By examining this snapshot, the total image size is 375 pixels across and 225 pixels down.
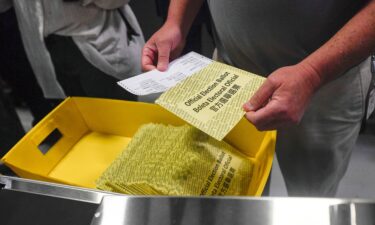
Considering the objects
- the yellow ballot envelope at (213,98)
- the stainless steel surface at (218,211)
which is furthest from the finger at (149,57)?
the stainless steel surface at (218,211)

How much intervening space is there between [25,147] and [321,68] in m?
0.58

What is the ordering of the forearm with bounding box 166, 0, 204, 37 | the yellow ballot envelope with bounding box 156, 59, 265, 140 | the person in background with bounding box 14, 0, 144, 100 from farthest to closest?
the person in background with bounding box 14, 0, 144, 100 < the forearm with bounding box 166, 0, 204, 37 < the yellow ballot envelope with bounding box 156, 59, 265, 140

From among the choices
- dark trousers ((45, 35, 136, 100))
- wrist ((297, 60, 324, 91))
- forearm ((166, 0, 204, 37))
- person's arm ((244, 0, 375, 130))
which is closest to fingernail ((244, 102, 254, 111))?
person's arm ((244, 0, 375, 130))

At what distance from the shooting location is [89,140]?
76cm

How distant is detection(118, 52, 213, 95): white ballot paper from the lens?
570mm

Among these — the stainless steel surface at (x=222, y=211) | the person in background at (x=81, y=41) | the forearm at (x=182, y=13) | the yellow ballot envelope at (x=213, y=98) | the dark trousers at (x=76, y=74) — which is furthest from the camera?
the dark trousers at (x=76, y=74)

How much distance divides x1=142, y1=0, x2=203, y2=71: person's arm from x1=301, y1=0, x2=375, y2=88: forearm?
0.94 feet

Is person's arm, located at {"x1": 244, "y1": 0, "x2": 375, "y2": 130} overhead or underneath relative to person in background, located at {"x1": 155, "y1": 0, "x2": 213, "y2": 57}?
underneath

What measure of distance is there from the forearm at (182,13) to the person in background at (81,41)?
0.93 ft

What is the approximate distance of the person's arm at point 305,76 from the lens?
0.50 metres

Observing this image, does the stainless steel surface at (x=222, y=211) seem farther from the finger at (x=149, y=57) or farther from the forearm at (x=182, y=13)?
the forearm at (x=182, y=13)

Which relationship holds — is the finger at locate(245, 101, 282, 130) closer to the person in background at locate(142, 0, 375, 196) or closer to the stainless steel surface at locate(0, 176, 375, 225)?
the person in background at locate(142, 0, 375, 196)

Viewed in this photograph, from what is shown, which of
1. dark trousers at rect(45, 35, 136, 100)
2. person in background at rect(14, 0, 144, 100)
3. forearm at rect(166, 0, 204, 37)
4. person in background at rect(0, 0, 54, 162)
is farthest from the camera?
person in background at rect(0, 0, 54, 162)

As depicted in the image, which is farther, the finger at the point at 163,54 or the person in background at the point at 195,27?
the person in background at the point at 195,27
